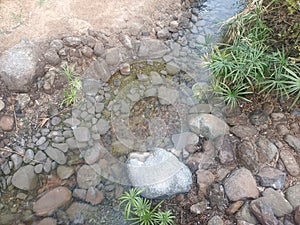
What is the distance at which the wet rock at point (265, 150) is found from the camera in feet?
8.21

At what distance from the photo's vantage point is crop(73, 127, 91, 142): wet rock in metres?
2.63

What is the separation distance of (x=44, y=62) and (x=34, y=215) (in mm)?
1309

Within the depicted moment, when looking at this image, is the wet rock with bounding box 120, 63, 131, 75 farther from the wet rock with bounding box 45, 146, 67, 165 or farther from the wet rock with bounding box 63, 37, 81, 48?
the wet rock with bounding box 45, 146, 67, 165

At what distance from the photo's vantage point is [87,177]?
249 cm

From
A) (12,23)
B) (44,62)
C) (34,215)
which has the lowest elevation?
(34,215)

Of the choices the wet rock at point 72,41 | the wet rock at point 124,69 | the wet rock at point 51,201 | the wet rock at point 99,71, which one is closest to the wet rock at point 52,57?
the wet rock at point 72,41

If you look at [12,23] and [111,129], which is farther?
[12,23]

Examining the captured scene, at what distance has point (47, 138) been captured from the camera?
2633 mm

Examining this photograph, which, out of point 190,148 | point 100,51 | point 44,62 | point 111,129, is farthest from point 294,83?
point 44,62

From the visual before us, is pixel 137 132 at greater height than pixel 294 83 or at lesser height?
lesser

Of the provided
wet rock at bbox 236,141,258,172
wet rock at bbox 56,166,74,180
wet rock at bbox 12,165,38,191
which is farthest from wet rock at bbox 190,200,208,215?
wet rock at bbox 12,165,38,191

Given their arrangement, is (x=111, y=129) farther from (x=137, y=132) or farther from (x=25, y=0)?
(x=25, y=0)

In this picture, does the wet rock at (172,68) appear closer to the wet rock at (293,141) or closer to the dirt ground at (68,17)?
the dirt ground at (68,17)

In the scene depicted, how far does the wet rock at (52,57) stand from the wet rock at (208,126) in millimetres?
1301
